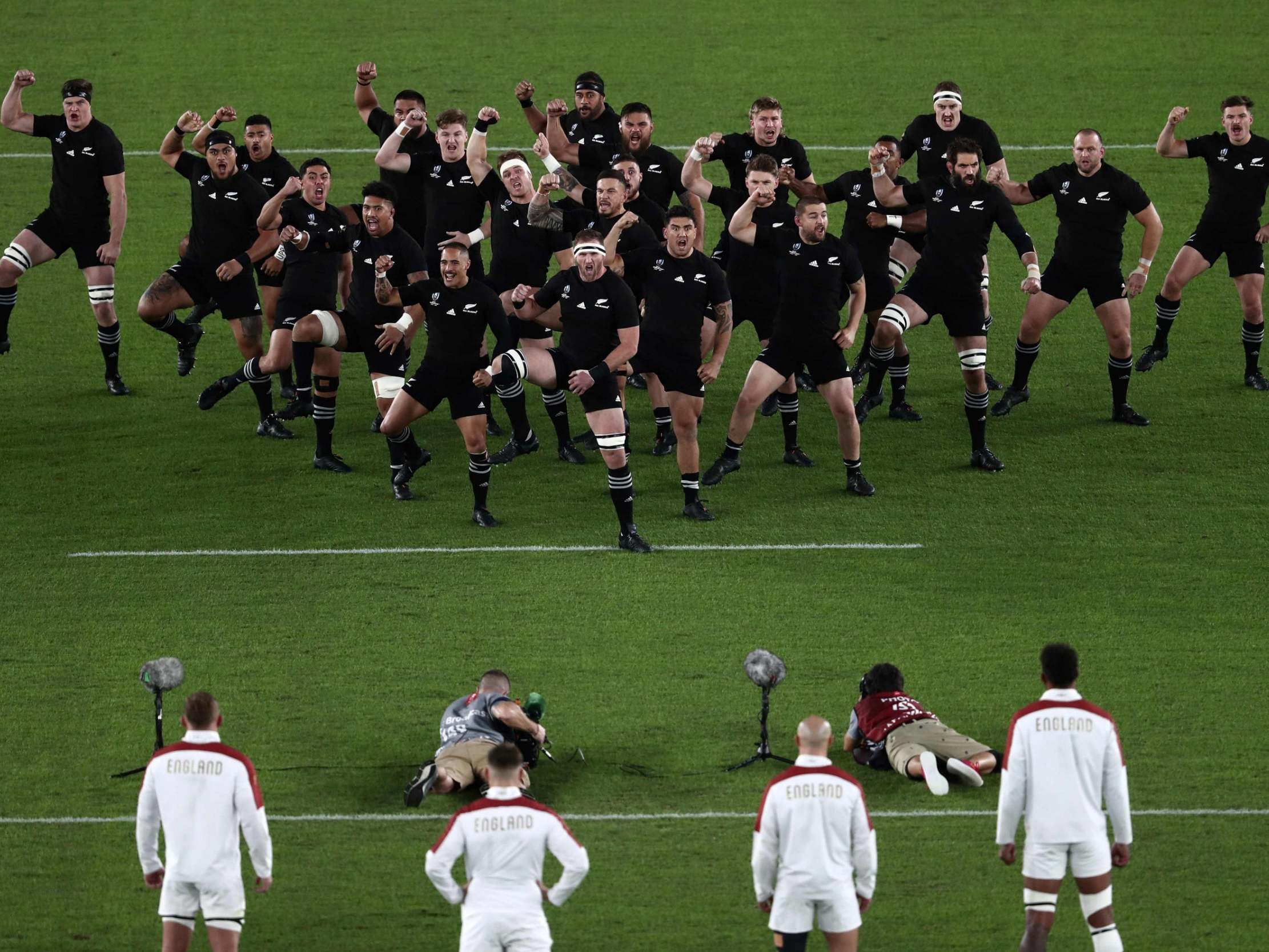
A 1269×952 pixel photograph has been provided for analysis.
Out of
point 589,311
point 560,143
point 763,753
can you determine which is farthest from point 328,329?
point 763,753

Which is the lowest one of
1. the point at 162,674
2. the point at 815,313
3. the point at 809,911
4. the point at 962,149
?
the point at 809,911

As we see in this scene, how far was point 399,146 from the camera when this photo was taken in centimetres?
1712

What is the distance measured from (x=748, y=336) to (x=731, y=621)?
6414 mm

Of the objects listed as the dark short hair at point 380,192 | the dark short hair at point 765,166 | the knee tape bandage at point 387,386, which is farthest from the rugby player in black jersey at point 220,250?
the dark short hair at point 765,166

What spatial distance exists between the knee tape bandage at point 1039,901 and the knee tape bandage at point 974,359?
7147 mm

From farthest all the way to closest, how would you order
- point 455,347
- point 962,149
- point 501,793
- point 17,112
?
point 17,112
point 962,149
point 455,347
point 501,793

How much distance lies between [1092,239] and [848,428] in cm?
279

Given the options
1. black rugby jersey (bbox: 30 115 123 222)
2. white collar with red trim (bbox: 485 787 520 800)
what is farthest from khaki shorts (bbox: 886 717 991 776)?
black rugby jersey (bbox: 30 115 123 222)

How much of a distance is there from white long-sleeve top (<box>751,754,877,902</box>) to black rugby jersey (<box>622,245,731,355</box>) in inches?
261

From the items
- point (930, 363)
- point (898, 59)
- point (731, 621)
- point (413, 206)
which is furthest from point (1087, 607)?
point (898, 59)

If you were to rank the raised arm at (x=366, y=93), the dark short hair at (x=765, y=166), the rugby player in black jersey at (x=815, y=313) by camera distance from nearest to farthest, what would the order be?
1. the rugby player in black jersey at (x=815, y=313)
2. the dark short hair at (x=765, y=166)
3. the raised arm at (x=366, y=93)

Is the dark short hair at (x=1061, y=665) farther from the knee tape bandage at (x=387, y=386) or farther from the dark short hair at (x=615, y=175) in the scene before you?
the knee tape bandage at (x=387, y=386)

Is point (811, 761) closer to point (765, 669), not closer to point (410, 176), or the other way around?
point (765, 669)

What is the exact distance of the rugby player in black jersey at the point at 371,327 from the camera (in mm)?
15305
